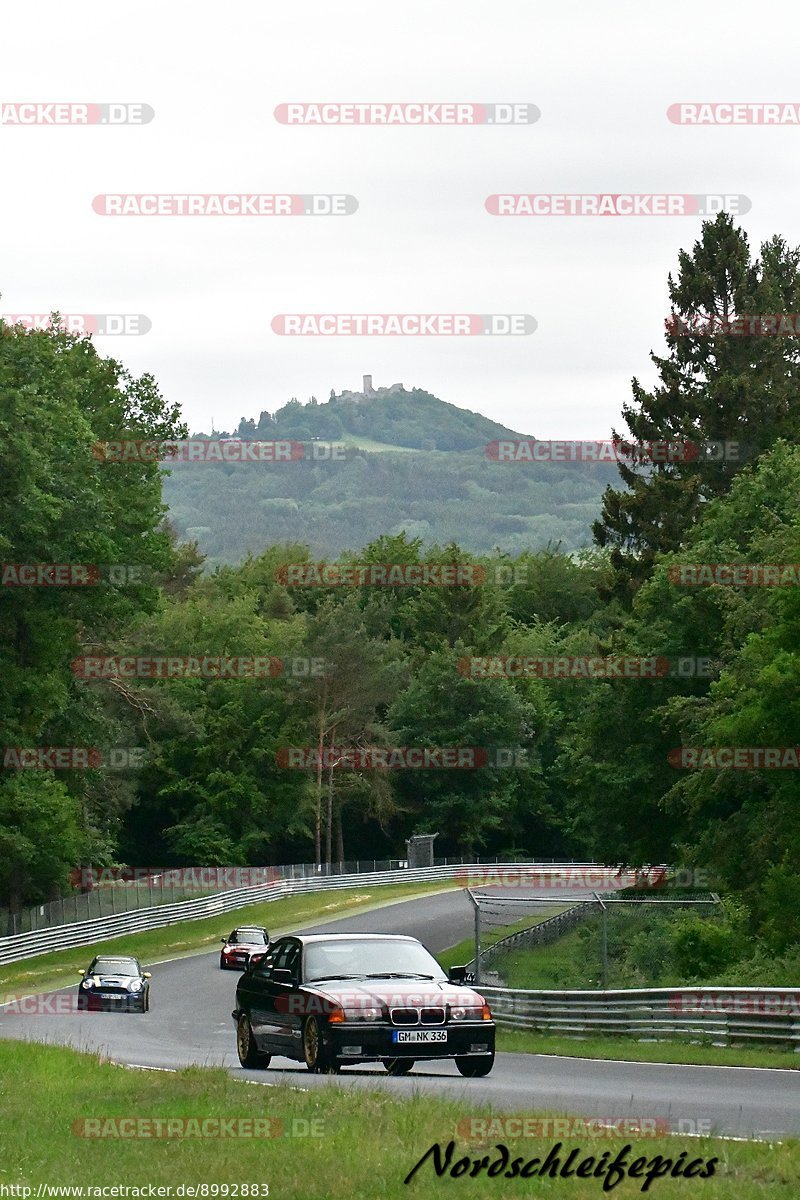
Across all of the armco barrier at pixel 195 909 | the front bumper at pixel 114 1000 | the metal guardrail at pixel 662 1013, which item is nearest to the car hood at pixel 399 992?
the metal guardrail at pixel 662 1013

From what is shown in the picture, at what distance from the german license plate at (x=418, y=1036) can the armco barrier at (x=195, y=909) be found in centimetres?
3750

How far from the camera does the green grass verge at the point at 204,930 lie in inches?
1982

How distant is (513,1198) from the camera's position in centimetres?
923

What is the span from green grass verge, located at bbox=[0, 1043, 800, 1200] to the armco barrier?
39891mm

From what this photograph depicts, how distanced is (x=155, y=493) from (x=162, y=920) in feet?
60.0

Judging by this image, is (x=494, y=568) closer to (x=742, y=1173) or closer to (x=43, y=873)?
(x=43, y=873)

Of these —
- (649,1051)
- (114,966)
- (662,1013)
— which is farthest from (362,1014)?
(114,966)

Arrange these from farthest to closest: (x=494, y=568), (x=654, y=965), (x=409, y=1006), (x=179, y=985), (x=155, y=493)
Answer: (x=494, y=568) < (x=155, y=493) < (x=179, y=985) < (x=654, y=965) < (x=409, y=1006)

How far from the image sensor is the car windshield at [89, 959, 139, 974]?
37.4 meters

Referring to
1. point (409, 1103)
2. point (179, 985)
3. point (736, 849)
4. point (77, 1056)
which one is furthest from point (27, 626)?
point (409, 1103)

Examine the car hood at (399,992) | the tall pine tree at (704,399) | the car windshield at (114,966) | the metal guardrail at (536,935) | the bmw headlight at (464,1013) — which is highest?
the tall pine tree at (704,399)

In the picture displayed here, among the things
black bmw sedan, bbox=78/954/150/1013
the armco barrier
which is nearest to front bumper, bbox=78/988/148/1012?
black bmw sedan, bbox=78/954/150/1013

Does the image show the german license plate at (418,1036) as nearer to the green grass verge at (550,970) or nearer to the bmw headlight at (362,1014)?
the bmw headlight at (362,1014)

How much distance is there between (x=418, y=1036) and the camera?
670 inches
